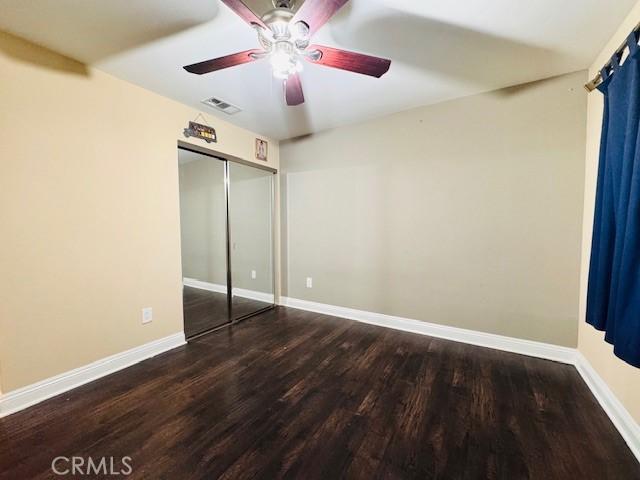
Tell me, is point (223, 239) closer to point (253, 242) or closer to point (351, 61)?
point (253, 242)

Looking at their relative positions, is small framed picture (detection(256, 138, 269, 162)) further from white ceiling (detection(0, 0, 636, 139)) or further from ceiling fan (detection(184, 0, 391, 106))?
ceiling fan (detection(184, 0, 391, 106))

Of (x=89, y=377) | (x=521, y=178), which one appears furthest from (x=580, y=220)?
(x=89, y=377)

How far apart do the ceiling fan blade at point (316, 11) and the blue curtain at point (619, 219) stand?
1.52 meters

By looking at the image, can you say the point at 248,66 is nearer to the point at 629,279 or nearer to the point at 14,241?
the point at 14,241

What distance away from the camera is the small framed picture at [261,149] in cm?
354

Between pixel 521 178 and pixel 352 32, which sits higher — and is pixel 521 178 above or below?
below

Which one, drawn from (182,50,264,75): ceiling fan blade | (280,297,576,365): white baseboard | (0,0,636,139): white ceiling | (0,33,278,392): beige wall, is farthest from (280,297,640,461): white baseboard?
(182,50,264,75): ceiling fan blade

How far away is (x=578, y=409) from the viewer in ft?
5.66

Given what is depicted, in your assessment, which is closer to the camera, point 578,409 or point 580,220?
point 578,409

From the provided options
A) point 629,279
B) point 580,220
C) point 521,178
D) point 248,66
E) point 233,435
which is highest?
point 248,66

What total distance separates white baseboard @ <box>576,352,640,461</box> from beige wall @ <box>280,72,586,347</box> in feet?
0.96

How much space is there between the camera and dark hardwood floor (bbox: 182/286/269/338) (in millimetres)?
3087

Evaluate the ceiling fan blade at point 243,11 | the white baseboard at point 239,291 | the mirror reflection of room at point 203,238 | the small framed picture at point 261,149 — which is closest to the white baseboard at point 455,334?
the white baseboard at point 239,291

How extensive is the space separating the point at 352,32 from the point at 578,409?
2.85 metres
